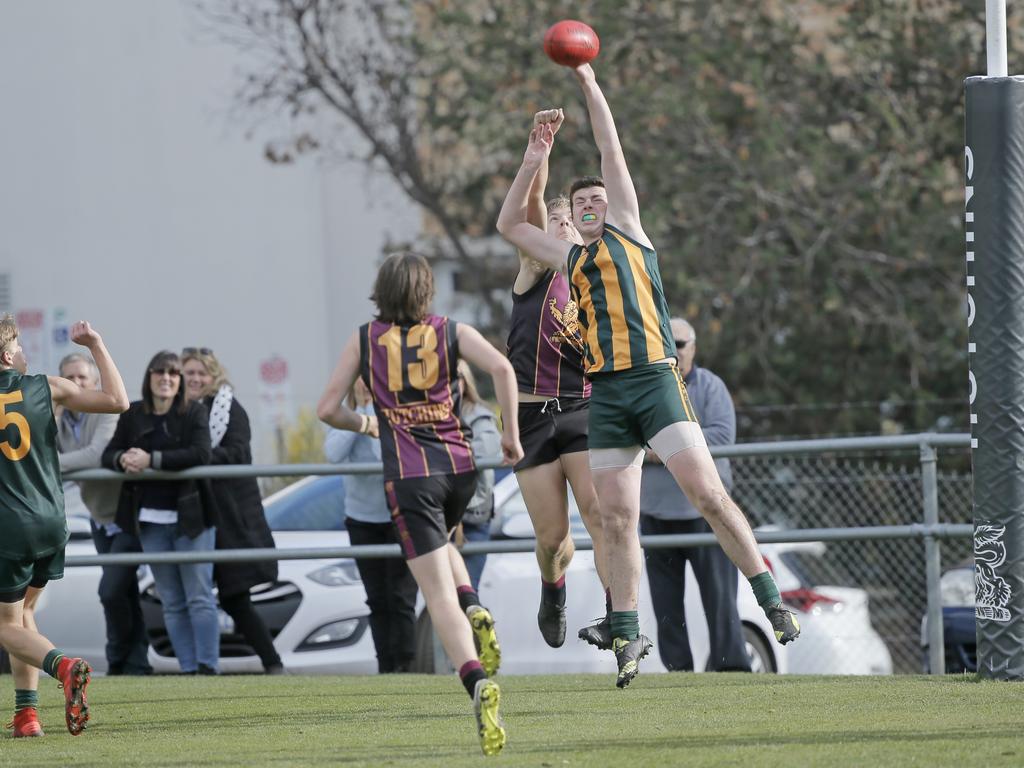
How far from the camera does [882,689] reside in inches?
308

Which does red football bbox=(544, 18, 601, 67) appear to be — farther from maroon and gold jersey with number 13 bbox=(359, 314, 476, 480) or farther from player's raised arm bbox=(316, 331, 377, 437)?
player's raised arm bbox=(316, 331, 377, 437)

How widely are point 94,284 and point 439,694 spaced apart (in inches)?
656

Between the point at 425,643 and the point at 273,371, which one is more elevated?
the point at 273,371

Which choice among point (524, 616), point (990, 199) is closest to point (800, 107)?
point (524, 616)

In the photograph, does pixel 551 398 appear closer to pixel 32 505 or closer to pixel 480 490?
pixel 480 490

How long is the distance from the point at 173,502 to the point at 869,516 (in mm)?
5201

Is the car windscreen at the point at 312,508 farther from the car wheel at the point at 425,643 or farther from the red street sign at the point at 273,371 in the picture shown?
the red street sign at the point at 273,371

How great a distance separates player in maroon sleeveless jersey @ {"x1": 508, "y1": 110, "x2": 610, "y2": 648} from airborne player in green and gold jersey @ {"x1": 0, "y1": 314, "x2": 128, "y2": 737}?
1910 mm

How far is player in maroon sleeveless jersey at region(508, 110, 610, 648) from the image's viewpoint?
7.90 m

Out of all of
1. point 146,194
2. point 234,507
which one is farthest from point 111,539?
point 146,194

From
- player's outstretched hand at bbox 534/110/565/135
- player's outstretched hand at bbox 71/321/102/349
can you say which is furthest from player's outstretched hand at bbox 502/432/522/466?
player's outstretched hand at bbox 71/321/102/349

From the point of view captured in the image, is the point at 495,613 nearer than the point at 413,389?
No

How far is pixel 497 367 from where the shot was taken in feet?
21.3

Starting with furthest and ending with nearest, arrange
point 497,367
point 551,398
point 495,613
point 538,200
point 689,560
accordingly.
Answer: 1. point 495,613
2. point 689,560
3. point 551,398
4. point 538,200
5. point 497,367
